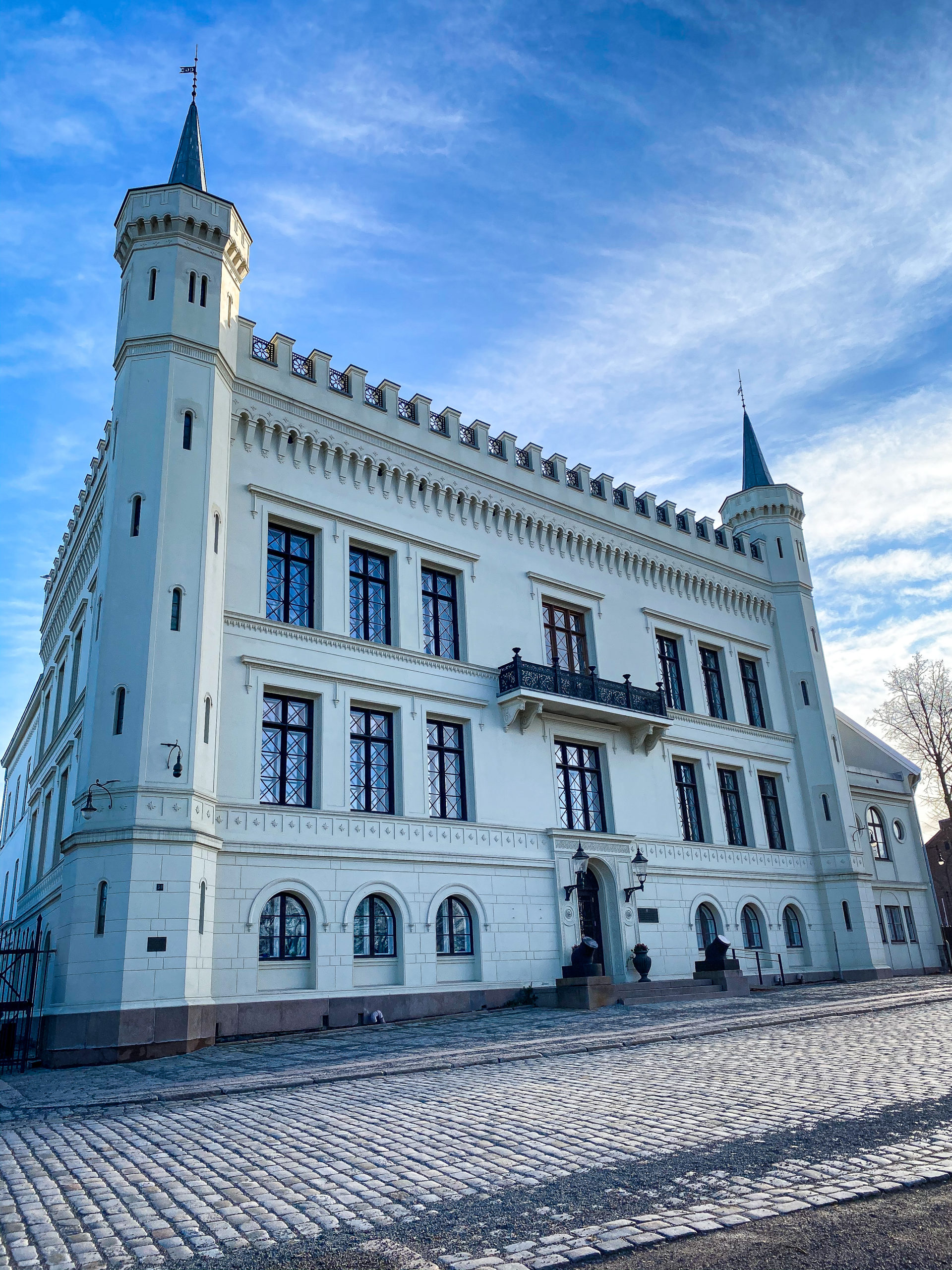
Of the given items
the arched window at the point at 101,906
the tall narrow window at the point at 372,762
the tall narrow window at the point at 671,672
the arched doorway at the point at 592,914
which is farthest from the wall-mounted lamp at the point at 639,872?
the arched window at the point at 101,906

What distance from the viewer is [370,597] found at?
75.5 feet

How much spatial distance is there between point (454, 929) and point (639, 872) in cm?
588

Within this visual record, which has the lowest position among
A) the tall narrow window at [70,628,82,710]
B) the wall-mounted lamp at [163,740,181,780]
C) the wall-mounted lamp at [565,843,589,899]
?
the wall-mounted lamp at [565,843,589,899]

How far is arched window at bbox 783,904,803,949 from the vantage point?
30.0m

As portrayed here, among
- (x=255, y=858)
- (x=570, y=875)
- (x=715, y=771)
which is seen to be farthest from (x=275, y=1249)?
(x=715, y=771)

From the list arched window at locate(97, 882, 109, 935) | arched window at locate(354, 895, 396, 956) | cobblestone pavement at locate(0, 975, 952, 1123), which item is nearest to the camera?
cobblestone pavement at locate(0, 975, 952, 1123)

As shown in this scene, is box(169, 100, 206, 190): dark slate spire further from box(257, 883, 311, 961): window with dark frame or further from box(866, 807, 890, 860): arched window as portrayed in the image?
box(866, 807, 890, 860): arched window

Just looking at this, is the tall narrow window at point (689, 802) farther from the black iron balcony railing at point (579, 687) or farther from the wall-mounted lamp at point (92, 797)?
the wall-mounted lamp at point (92, 797)

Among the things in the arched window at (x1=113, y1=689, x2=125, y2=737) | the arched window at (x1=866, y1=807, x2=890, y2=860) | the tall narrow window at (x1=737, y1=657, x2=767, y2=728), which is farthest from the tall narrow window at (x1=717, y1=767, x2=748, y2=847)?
the arched window at (x1=113, y1=689, x2=125, y2=737)

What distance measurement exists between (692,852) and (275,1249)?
24.4m

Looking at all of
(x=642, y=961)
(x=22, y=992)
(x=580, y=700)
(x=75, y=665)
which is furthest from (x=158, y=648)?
(x=642, y=961)

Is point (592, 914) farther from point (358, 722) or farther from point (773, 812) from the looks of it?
point (773, 812)

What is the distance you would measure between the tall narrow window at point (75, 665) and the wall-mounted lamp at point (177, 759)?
814 cm

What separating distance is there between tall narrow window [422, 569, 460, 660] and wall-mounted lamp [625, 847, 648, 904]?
7020 mm
